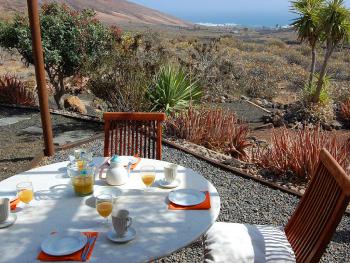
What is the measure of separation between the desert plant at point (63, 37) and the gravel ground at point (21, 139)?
1.16 m

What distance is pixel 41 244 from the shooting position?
1980 mm

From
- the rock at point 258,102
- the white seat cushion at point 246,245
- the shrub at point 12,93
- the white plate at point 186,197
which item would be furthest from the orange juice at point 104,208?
the rock at point 258,102

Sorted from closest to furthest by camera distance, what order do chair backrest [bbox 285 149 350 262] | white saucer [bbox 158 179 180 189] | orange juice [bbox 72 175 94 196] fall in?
chair backrest [bbox 285 149 350 262] → orange juice [bbox 72 175 94 196] → white saucer [bbox 158 179 180 189]

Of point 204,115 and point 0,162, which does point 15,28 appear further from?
point 204,115

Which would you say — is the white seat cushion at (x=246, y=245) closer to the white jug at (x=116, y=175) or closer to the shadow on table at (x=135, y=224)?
the shadow on table at (x=135, y=224)

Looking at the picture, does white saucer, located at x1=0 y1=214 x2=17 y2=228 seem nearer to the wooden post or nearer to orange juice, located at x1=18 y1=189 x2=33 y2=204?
orange juice, located at x1=18 y1=189 x2=33 y2=204

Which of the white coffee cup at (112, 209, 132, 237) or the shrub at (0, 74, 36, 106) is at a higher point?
the white coffee cup at (112, 209, 132, 237)

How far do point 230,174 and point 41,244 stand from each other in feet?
10.7

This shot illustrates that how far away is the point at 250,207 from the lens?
4109 millimetres

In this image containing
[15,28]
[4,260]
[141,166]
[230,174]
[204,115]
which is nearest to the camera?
[4,260]

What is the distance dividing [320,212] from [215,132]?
404 centimetres

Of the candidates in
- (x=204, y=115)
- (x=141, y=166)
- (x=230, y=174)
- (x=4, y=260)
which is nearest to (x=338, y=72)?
(x=204, y=115)

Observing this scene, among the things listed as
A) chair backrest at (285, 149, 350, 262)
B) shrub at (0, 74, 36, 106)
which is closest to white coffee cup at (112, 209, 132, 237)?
chair backrest at (285, 149, 350, 262)

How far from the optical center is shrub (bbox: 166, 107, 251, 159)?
637cm
